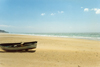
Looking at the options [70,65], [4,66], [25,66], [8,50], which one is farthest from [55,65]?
[8,50]

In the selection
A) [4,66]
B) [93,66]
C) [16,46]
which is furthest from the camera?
[16,46]

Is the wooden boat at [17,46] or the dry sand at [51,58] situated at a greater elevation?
the wooden boat at [17,46]

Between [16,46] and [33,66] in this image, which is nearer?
[33,66]

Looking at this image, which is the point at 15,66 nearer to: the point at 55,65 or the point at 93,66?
the point at 55,65

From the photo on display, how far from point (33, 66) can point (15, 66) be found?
2.80ft

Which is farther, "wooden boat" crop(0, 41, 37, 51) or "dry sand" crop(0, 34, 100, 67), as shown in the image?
"wooden boat" crop(0, 41, 37, 51)

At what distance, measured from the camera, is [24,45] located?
841 cm

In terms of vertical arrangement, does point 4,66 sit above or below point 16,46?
below

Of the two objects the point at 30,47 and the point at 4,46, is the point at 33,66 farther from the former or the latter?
the point at 4,46

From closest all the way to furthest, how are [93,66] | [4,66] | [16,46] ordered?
[4,66]
[93,66]
[16,46]

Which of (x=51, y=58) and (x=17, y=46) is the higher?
(x=17, y=46)

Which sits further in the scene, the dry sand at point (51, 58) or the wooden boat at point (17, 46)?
the wooden boat at point (17, 46)

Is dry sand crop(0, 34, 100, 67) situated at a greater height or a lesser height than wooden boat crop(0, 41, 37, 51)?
lesser

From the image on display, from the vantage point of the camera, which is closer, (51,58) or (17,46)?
(51,58)
